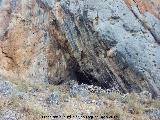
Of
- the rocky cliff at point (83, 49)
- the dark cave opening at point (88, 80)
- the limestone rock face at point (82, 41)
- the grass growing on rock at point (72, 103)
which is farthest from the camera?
the dark cave opening at point (88, 80)

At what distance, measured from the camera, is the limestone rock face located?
42.3ft

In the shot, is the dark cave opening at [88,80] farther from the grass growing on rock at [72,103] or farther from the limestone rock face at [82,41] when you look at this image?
the grass growing on rock at [72,103]

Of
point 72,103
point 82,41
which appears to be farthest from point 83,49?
point 72,103

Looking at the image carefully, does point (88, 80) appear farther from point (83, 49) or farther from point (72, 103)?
point (72, 103)

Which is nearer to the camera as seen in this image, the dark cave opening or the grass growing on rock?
the grass growing on rock

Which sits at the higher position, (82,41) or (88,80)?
(82,41)

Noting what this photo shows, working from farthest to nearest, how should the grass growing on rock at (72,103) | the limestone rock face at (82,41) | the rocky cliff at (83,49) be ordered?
the limestone rock face at (82,41)
the rocky cliff at (83,49)
the grass growing on rock at (72,103)

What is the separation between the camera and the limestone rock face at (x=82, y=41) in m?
12.9

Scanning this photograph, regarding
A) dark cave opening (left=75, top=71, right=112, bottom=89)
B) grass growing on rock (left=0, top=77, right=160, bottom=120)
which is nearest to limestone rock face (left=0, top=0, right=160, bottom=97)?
dark cave opening (left=75, top=71, right=112, bottom=89)

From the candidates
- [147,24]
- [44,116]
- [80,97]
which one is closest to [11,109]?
[44,116]

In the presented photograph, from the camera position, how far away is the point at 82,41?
13.6 m

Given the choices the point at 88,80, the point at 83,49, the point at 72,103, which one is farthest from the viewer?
the point at 88,80

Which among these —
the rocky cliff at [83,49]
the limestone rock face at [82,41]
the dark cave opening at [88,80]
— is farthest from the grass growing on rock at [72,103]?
the limestone rock face at [82,41]

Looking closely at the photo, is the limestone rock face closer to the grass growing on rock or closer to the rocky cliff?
the rocky cliff
